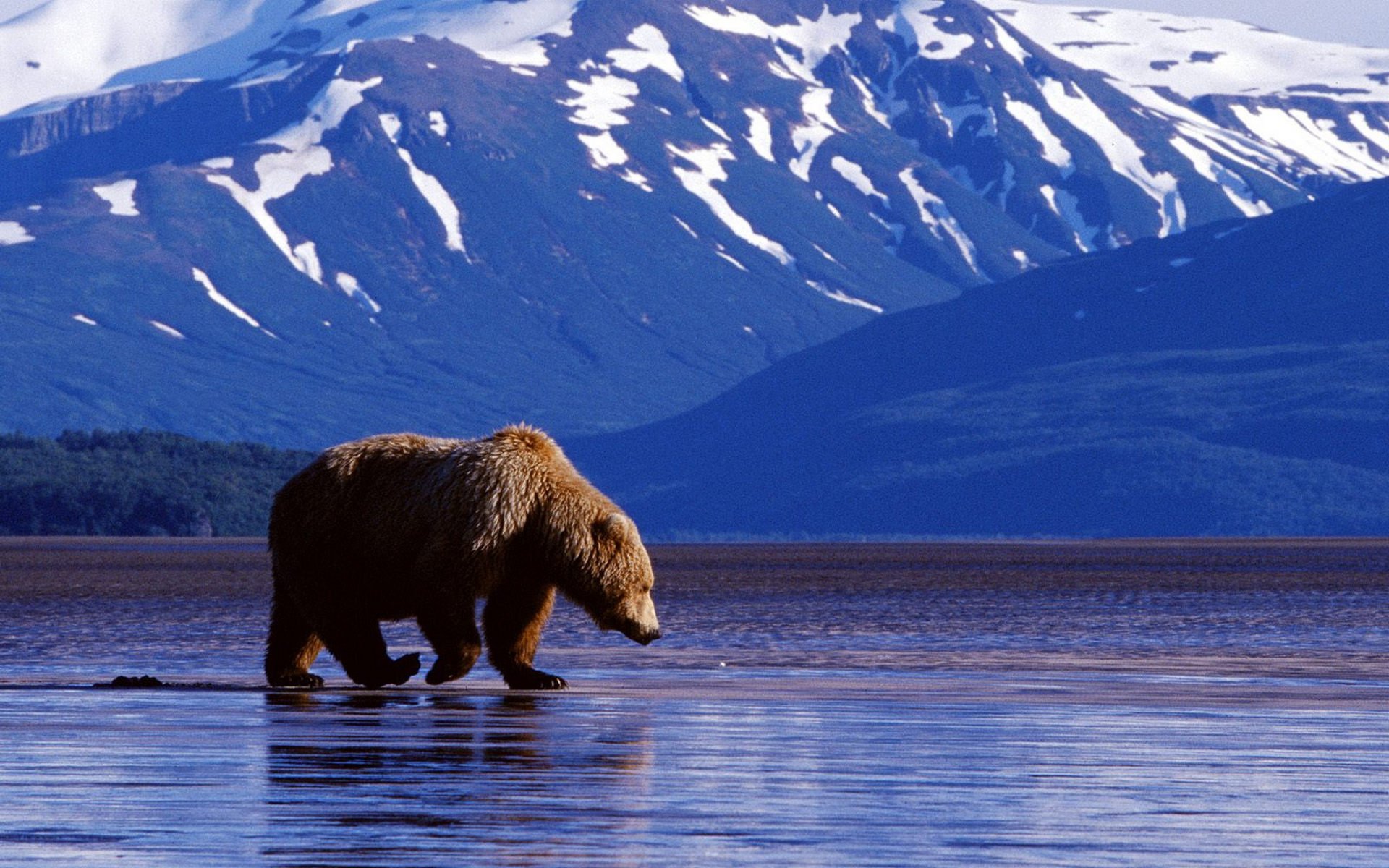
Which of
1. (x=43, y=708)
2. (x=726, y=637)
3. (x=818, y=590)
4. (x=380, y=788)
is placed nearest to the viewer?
(x=380, y=788)

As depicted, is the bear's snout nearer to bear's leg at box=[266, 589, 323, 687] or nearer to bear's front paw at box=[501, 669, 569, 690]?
bear's front paw at box=[501, 669, 569, 690]

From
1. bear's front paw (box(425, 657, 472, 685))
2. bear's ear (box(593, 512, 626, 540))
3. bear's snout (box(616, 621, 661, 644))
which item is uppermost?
bear's ear (box(593, 512, 626, 540))

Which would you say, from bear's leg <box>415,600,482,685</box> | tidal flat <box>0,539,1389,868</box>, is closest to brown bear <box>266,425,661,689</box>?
bear's leg <box>415,600,482,685</box>

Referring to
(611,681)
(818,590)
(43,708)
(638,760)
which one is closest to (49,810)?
(638,760)

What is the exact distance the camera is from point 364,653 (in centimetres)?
2833

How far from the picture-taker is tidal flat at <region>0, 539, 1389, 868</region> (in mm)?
15023

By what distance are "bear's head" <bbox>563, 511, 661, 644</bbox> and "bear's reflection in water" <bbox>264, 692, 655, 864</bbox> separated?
5.70ft

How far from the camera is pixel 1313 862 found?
1441 centimetres

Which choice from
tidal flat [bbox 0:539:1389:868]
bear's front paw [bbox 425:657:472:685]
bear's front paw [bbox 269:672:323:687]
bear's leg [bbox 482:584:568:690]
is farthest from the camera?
bear's front paw [bbox 269:672:323:687]

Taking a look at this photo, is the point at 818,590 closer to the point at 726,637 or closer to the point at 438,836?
the point at 726,637

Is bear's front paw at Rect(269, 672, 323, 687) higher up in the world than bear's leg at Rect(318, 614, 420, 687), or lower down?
lower down

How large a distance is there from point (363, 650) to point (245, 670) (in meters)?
5.41

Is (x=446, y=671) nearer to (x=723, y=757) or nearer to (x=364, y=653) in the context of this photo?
(x=364, y=653)

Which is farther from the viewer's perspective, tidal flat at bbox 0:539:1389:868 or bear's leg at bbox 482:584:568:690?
bear's leg at bbox 482:584:568:690
